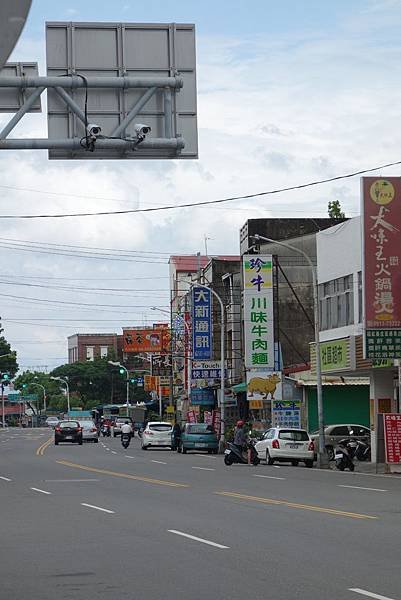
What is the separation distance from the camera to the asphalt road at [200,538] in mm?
11844

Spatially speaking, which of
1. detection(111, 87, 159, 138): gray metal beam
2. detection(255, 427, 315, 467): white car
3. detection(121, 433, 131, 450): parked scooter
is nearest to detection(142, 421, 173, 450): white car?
detection(121, 433, 131, 450): parked scooter

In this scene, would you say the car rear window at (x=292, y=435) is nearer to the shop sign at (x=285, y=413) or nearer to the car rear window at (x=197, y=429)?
the shop sign at (x=285, y=413)

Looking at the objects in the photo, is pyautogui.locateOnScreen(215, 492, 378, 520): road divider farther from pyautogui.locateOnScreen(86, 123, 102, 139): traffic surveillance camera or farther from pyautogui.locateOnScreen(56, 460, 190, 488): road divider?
pyautogui.locateOnScreen(86, 123, 102, 139): traffic surveillance camera

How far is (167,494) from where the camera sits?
25891mm

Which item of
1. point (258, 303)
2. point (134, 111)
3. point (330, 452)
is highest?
point (134, 111)

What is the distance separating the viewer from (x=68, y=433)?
68.9 metres

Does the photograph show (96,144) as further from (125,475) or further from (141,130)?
(125,475)

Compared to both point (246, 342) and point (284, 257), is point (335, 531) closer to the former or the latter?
point (246, 342)

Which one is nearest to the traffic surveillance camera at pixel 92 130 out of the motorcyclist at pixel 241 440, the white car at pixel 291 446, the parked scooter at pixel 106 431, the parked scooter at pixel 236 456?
the white car at pixel 291 446

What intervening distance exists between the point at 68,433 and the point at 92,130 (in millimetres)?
52280

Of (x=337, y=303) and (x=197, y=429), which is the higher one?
(x=337, y=303)

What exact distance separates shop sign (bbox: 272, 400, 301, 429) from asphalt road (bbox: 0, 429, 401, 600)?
66.7 ft

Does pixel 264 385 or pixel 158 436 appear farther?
pixel 158 436

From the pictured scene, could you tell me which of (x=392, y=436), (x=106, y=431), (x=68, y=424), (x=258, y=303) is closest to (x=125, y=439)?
(x=68, y=424)
